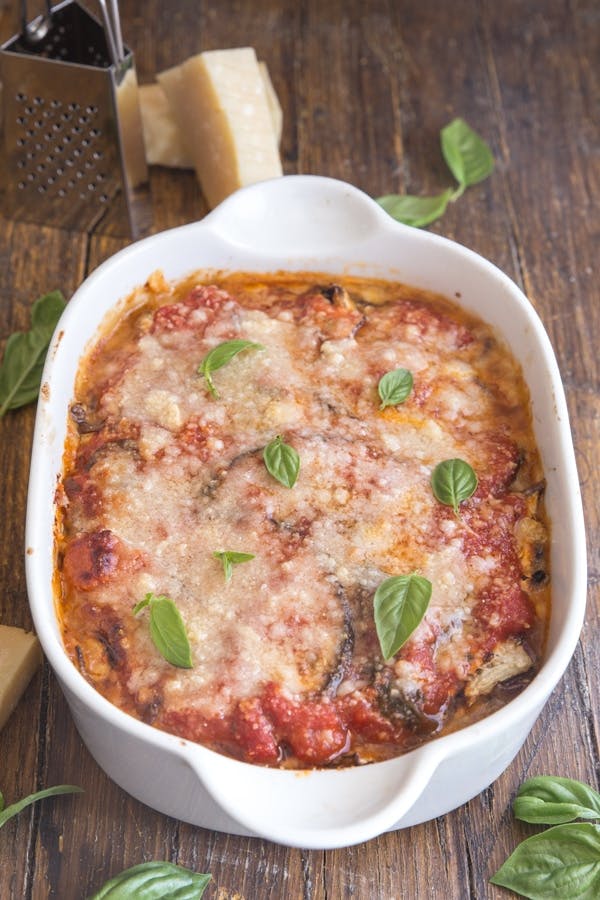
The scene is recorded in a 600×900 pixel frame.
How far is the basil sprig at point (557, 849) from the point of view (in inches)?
94.9

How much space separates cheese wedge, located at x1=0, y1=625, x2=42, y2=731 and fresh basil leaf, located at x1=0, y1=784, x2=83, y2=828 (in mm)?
212

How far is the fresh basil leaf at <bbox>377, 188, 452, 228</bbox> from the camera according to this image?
3.48 meters

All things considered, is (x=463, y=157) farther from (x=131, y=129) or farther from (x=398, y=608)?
(x=398, y=608)

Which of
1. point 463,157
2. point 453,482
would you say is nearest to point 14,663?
point 453,482

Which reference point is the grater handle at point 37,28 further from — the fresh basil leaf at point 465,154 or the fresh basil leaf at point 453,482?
the fresh basil leaf at point 453,482

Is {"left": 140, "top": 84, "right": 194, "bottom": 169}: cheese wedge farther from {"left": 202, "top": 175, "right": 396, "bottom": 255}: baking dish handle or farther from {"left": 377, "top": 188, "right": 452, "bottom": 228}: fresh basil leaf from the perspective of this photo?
{"left": 202, "top": 175, "right": 396, "bottom": 255}: baking dish handle

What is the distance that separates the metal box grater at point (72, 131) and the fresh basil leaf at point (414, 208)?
Result: 0.81 metres

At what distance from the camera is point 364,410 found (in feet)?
9.00

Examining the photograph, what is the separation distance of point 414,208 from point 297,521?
4.57 ft

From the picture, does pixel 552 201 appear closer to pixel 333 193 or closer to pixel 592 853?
pixel 333 193

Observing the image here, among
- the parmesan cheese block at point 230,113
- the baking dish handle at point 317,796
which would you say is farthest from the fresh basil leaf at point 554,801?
the parmesan cheese block at point 230,113

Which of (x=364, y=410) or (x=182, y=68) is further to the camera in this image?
(x=182, y=68)

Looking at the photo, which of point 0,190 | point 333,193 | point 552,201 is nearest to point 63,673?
point 333,193

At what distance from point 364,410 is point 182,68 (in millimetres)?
1418
